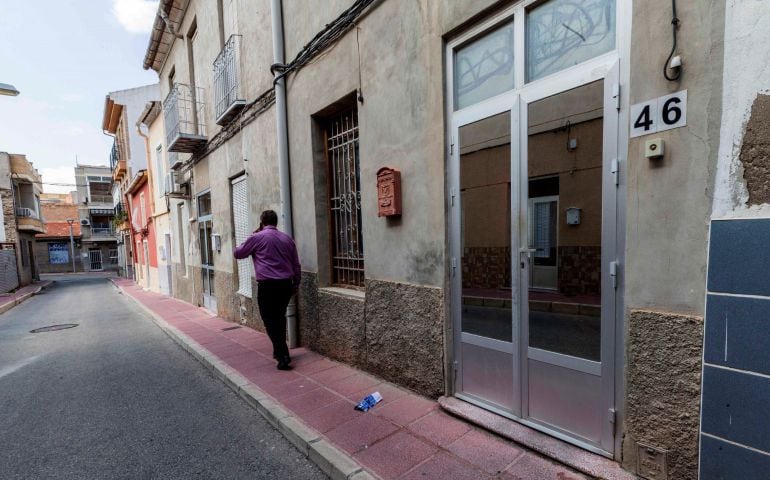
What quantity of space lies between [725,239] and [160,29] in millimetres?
12969

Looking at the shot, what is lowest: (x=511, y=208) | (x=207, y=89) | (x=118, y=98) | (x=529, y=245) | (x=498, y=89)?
(x=529, y=245)

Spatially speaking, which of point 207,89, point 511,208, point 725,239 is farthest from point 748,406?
point 207,89

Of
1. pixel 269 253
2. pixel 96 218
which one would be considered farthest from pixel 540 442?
pixel 96 218

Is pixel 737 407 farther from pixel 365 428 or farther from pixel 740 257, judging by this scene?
pixel 365 428

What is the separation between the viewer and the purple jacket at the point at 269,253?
15.1ft

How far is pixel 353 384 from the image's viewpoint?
13.1 feet

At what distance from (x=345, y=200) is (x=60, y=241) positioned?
48825 millimetres

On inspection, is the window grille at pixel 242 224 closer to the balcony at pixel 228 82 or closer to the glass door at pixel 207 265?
the balcony at pixel 228 82

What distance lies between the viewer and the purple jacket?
15.1ft

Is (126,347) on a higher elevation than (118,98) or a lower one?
lower

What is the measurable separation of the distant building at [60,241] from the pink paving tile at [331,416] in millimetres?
46743

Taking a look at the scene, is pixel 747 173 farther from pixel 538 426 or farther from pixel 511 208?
pixel 538 426

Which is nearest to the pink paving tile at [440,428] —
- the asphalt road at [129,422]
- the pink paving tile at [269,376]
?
the asphalt road at [129,422]

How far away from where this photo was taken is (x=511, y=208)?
2820 mm
